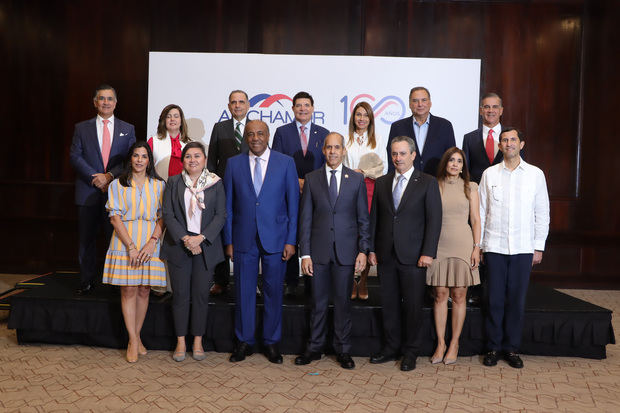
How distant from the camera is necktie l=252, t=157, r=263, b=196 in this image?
3.56 m

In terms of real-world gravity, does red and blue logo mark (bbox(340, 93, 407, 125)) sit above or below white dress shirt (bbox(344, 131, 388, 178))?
above

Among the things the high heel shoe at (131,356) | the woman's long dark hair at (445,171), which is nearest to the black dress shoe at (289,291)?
the high heel shoe at (131,356)

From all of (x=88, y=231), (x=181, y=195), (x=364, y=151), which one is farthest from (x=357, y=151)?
(x=88, y=231)

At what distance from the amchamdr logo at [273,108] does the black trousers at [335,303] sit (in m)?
2.53

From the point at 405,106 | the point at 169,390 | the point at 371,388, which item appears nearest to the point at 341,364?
the point at 371,388

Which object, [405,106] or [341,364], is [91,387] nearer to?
[341,364]

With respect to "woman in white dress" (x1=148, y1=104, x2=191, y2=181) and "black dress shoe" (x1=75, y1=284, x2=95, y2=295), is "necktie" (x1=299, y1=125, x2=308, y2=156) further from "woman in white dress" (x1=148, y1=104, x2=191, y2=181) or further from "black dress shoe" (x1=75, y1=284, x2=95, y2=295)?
"black dress shoe" (x1=75, y1=284, x2=95, y2=295)

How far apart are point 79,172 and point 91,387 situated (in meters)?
1.68

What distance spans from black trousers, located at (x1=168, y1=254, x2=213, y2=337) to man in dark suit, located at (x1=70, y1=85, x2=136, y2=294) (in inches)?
33.3

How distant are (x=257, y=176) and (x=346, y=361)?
1.37 m

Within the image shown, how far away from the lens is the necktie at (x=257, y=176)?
3.56 metres

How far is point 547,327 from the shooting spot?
3861 mm

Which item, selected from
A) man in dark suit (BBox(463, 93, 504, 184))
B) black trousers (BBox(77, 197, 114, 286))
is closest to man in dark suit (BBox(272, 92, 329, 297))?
man in dark suit (BBox(463, 93, 504, 184))

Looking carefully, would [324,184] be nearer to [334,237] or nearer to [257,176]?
[334,237]
